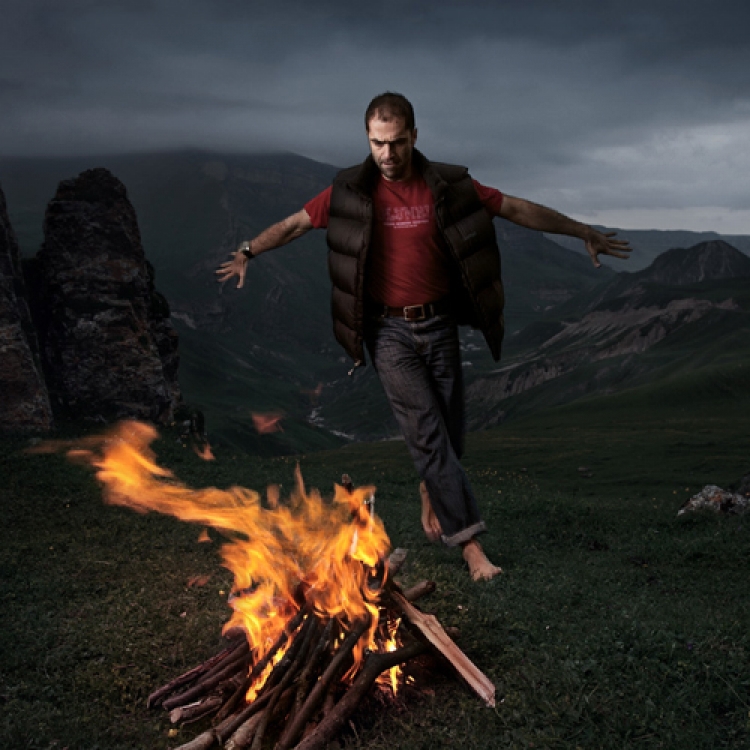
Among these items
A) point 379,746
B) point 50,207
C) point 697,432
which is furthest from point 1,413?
point 697,432

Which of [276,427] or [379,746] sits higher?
[379,746]

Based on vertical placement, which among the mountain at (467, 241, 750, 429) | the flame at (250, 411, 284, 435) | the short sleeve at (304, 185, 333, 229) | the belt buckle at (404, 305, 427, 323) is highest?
the short sleeve at (304, 185, 333, 229)

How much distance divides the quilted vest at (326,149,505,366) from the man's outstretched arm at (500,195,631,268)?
12.6 inches

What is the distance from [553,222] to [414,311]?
1.70m

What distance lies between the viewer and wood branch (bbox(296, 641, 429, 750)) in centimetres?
519

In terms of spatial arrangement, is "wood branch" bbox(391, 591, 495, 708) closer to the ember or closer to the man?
the ember

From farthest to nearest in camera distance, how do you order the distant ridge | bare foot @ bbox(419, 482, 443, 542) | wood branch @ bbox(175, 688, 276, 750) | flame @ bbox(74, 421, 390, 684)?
the distant ridge → bare foot @ bbox(419, 482, 443, 542) → flame @ bbox(74, 421, 390, 684) → wood branch @ bbox(175, 688, 276, 750)

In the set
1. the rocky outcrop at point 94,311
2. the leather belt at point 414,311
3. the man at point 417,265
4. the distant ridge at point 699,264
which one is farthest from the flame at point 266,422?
the leather belt at point 414,311

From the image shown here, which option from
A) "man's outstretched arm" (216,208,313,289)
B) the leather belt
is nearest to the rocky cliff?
"man's outstretched arm" (216,208,313,289)

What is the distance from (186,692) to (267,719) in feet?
3.33

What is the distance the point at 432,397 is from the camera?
7594 millimetres

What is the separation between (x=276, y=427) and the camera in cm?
12850

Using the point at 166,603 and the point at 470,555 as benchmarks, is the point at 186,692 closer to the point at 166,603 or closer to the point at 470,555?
the point at 166,603

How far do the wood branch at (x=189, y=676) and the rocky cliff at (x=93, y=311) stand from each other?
32.1 metres
